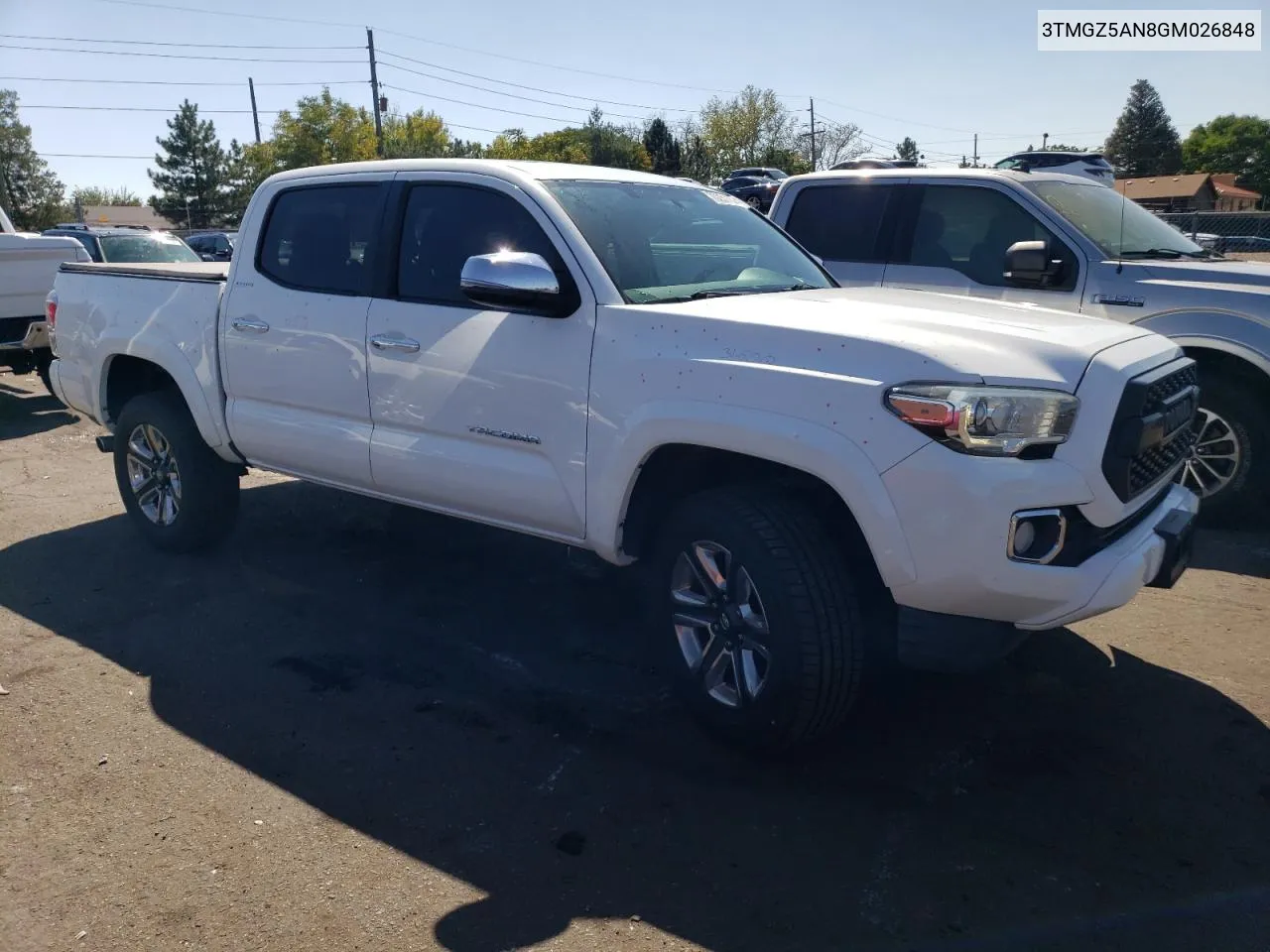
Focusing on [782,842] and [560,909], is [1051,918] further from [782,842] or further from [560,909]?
[560,909]

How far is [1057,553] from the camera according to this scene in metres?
3.02

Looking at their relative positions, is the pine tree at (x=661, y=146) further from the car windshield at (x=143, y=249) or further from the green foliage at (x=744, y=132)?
the car windshield at (x=143, y=249)

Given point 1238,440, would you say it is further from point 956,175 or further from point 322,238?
point 322,238

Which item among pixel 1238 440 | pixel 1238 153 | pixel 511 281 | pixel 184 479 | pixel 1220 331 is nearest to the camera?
pixel 511 281

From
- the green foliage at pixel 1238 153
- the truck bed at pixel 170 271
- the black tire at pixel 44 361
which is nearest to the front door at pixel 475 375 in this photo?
the truck bed at pixel 170 271

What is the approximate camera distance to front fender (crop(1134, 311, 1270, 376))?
5602mm

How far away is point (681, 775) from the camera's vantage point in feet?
11.3

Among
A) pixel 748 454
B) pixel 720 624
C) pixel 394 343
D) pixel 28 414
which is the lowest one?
pixel 28 414

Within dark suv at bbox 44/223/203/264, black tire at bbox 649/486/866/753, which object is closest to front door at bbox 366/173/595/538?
black tire at bbox 649/486/866/753

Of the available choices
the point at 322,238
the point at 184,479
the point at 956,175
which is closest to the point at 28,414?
the point at 184,479

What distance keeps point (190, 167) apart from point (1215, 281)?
262 feet

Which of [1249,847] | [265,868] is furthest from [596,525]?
[1249,847]

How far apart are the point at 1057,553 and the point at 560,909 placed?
172 centimetres

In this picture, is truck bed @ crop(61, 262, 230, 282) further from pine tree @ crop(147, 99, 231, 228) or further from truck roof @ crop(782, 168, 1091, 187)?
pine tree @ crop(147, 99, 231, 228)
